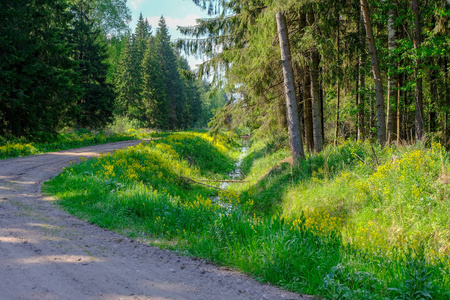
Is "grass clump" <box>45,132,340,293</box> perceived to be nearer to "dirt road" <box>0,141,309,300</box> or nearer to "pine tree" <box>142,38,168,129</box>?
"dirt road" <box>0,141,309,300</box>

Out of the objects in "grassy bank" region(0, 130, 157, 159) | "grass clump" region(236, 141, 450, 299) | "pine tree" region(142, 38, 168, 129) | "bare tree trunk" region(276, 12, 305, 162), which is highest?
"pine tree" region(142, 38, 168, 129)

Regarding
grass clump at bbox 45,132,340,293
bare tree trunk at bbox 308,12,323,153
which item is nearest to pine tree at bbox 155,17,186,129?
grass clump at bbox 45,132,340,293

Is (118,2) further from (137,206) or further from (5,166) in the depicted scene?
(137,206)

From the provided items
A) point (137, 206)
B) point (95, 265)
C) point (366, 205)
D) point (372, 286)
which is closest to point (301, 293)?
point (372, 286)

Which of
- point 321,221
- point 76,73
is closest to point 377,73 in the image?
point 321,221

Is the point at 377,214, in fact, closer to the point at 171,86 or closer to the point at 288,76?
the point at 288,76

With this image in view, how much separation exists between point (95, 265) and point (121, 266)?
35 centimetres

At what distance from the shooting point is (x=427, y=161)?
583cm

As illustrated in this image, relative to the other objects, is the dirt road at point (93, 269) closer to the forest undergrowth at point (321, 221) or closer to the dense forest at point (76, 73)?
the forest undergrowth at point (321, 221)

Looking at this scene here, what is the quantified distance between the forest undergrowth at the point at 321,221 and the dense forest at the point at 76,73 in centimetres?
712

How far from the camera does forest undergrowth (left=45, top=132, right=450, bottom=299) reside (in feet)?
11.1

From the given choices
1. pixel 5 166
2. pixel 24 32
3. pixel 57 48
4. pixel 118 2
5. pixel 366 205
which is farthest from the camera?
pixel 118 2

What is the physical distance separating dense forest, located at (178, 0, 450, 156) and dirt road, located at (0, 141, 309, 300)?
243 inches

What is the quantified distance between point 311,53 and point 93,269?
29.9 feet
